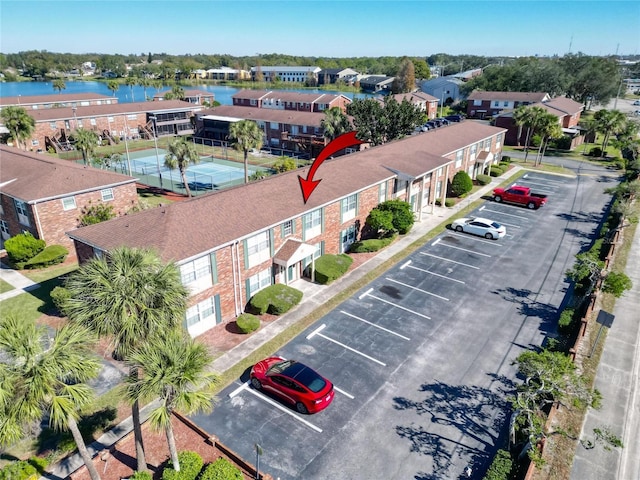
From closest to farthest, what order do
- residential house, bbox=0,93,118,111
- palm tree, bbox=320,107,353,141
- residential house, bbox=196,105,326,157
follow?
palm tree, bbox=320,107,353,141 → residential house, bbox=196,105,326,157 → residential house, bbox=0,93,118,111

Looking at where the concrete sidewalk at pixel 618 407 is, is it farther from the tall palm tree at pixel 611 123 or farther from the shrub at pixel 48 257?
the tall palm tree at pixel 611 123

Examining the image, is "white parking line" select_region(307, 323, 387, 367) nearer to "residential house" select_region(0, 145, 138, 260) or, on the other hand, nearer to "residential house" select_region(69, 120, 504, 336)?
"residential house" select_region(69, 120, 504, 336)

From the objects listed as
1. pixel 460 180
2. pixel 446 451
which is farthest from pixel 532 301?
pixel 460 180

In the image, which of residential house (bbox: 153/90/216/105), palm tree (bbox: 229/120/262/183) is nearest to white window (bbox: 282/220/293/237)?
palm tree (bbox: 229/120/262/183)

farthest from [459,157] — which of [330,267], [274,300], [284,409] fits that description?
[284,409]

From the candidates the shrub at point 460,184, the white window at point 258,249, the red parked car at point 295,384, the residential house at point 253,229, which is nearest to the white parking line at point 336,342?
the red parked car at point 295,384

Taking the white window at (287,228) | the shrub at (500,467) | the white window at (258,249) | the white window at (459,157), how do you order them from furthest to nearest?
1. the white window at (459,157)
2. the white window at (287,228)
3. the white window at (258,249)
4. the shrub at (500,467)

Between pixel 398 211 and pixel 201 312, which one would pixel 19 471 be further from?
pixel 398 211
